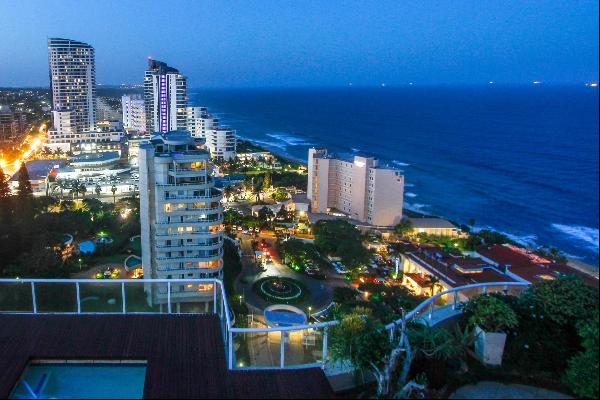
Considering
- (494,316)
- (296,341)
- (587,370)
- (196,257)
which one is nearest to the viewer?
(587,370)

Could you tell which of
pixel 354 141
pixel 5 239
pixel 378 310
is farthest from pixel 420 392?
pixel 354 141

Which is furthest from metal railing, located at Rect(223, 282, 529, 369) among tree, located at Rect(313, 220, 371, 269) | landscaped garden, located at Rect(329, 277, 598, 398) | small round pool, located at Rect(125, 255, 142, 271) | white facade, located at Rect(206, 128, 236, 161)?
white facade, located at Rect(206, 128, 236, 161)

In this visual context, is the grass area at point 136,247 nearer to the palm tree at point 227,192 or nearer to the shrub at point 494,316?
the palm tree at point 227,192

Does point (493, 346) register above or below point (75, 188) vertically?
below

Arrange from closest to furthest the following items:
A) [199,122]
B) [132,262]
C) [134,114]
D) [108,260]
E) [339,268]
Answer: [132,262]
[108,260]
[339,268]
[199,122]
[134,114]

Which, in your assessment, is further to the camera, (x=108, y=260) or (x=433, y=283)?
(x=108, y=260)

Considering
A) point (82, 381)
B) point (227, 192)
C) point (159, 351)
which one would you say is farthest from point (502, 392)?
point (227, 192)

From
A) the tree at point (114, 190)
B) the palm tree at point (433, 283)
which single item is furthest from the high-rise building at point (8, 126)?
the palm tree at point (433, 283)

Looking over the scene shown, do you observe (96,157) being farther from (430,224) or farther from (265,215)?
(430,224)

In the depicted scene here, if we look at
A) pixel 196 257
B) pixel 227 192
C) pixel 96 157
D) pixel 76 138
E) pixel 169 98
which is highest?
pixel 169 98
